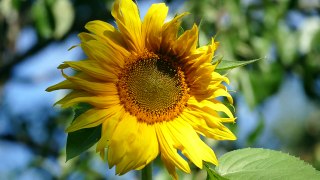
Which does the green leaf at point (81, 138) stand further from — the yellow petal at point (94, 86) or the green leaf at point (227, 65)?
the green leaf at point (227, 65)

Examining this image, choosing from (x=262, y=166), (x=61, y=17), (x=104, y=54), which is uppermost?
(x=104, y=54)

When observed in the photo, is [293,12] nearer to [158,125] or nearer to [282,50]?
[282,50]

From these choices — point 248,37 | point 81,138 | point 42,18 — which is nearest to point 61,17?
point 42,18

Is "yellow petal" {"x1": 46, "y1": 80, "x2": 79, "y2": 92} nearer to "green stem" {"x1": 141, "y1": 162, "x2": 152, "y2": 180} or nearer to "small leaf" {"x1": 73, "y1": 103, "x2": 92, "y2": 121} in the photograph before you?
"small leaf" {"x1": 73, "y1": 103, "x2": 92, "y2": 121}

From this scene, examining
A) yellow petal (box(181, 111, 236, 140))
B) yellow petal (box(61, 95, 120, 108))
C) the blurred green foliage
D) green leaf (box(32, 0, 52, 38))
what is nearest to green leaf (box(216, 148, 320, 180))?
yellow petal (box(181, 111, 236, 140))

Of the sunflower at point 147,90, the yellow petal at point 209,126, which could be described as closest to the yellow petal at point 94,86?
the sunflower at point 147,90

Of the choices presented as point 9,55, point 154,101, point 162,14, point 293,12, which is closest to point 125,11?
point 162,14

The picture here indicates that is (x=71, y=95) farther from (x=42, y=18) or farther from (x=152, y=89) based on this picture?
(x=42, y=18)
